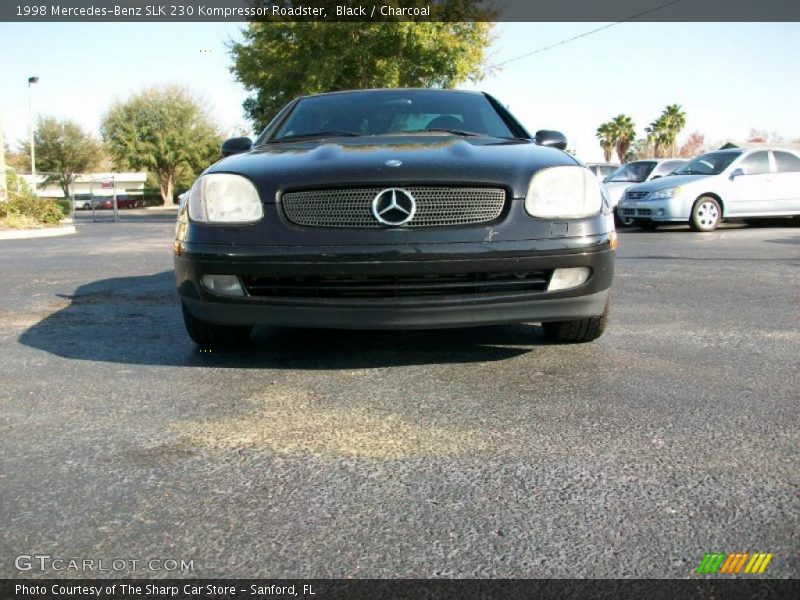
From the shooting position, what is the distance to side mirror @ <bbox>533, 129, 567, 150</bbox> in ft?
13.9

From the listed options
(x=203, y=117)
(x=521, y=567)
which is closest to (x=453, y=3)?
(x=521, y=567)

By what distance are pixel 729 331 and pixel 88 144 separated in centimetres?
5573

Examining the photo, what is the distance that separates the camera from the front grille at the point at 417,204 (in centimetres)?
321

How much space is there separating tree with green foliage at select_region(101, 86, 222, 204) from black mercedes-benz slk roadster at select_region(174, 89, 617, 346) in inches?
1759

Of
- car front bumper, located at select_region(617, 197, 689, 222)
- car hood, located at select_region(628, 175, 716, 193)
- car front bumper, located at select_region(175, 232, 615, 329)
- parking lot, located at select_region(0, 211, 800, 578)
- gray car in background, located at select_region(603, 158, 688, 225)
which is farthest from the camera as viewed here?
gray car in background, located at select_region(603, 158, 688, 225)

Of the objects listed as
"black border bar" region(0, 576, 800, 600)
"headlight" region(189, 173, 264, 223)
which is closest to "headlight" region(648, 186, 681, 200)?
"headlight" region(189, 173, 264, 223)

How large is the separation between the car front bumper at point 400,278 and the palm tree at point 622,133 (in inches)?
2218

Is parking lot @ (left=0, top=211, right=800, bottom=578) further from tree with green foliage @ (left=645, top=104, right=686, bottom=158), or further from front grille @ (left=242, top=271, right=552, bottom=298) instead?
tree with green foliage @ (left=645, top=104, right=686, bottom=158)

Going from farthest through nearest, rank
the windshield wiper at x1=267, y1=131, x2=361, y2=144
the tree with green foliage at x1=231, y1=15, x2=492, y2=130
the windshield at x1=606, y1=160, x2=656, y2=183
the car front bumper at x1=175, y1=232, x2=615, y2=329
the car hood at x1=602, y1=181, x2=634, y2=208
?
the tree with green foliage at x1=231, y1=15, x2=492, y2=130 < the windshield at x1=606, y1=160, x2=656, y2=183 < the car hood at x1=602, y1=181, x2=634, y2=208 < the windshield wiper at x1=267, y1=131, x2=361, y2=144 < the car front bumper at x1=175, y1=232, x2=615, y2=329

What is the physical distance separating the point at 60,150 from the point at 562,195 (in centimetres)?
5577

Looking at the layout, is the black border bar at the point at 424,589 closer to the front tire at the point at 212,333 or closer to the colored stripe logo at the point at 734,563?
the colored stripe logo at the point at 734,563

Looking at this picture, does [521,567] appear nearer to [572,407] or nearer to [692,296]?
[572,407]

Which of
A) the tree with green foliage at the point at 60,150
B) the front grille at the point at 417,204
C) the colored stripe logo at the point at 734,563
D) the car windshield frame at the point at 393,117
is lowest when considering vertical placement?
the colored stripe logo at the point at 734,563

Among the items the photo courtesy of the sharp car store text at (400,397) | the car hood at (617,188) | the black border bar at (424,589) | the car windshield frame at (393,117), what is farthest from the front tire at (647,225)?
the black border bar at (424,589)
